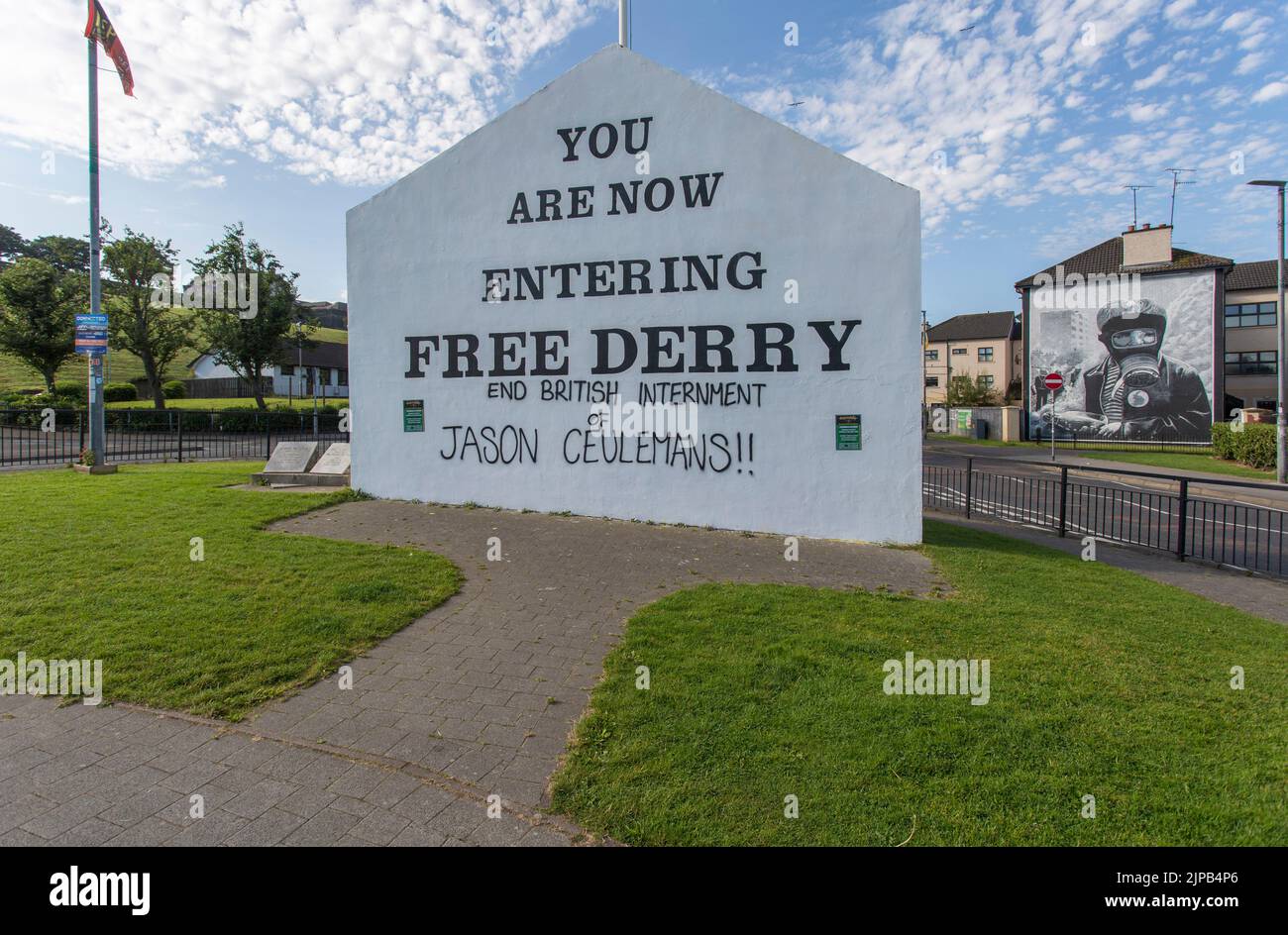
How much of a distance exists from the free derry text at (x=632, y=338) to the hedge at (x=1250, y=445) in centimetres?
2601

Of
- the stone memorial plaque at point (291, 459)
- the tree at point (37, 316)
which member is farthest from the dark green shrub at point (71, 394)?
the stone memorial plaque at point (291, 459)

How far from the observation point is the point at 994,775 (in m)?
3.42

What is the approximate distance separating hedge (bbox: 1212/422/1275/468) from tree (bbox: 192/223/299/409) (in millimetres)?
44278

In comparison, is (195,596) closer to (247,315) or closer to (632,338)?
(632,338)

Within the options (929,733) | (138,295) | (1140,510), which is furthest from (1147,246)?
(138,295)

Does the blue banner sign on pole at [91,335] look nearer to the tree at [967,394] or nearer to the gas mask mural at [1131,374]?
the gas mask mural at [1131,374]

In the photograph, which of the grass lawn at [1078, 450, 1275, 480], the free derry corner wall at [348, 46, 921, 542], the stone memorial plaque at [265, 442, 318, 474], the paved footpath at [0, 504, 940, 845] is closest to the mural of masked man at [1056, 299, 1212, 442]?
the grass lawn at [1078, 450, 1275, 480]

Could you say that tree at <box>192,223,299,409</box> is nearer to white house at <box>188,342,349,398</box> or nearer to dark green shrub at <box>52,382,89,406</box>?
dark green shrub at <box>52,382,89,406</box>

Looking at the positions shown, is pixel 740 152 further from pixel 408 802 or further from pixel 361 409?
pixel 408 802

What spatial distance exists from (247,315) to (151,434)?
49.3ft

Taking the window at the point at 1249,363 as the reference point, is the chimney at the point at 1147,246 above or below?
above

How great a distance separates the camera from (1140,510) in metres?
11.0

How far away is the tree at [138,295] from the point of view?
111 ft
